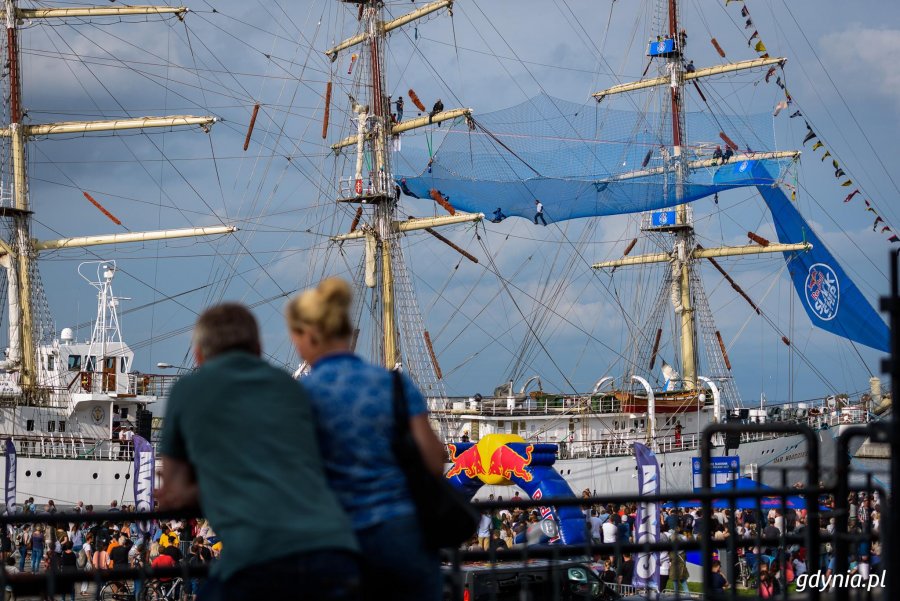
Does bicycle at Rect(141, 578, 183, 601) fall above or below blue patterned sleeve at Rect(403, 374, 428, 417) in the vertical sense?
below

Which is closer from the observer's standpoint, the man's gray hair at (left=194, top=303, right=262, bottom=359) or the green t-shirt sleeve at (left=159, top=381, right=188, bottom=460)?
the green t-shirt sleeve at (left=159, top=381, right=188, bottom=460)

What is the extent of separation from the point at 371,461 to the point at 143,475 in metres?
20.5

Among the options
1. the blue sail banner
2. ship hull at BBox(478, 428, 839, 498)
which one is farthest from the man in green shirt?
the blue sail banner

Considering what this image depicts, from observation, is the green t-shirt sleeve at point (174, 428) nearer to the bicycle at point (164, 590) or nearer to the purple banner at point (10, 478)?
the bicycle at point (164, 590)

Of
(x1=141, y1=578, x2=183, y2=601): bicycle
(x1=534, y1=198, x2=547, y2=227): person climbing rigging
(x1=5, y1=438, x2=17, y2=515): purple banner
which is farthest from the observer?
(x1=534, y1=198, x2=547, y2=227): person climbing rigging

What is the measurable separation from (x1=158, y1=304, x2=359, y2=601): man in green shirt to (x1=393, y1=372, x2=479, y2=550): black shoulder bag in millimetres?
328

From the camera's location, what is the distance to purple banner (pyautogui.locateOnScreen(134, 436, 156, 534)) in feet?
72.5

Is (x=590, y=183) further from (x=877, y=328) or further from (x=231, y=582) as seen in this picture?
(x=231, y=582)

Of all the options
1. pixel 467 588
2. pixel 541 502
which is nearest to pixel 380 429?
pixel 541 502

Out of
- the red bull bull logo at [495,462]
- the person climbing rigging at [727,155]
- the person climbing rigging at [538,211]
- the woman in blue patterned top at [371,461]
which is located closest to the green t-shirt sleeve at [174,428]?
the woman in blue patterned top at [371,461]

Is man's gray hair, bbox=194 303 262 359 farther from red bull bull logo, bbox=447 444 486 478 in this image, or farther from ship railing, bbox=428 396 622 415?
ship railing, bbox=428 396 622 415

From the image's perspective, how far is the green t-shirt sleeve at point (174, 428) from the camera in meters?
3.59

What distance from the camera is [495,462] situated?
83.5 ft

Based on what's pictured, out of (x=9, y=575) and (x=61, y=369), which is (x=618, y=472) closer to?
(x=61, y=369)
